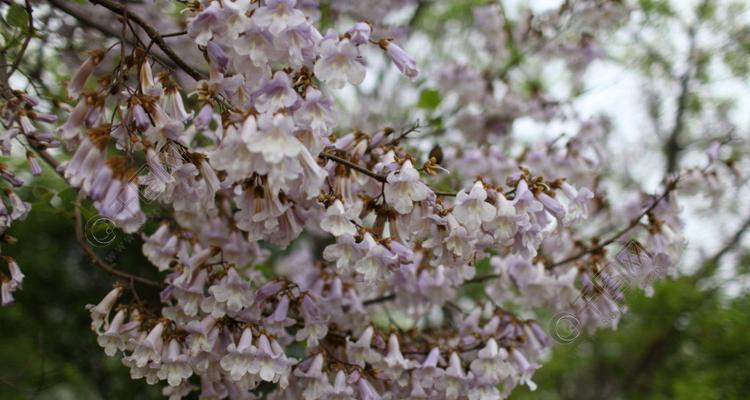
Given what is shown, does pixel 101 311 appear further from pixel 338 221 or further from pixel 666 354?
pixel 666 354

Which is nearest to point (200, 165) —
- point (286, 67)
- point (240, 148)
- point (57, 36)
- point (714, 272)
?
point (240, 148)

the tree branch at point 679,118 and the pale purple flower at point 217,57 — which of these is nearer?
the pale purple flower at point 217,57

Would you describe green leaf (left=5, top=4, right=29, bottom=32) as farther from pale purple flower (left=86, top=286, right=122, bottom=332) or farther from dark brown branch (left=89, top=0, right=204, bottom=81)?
pale purple flower (left=86, top=286, right=122, bottom=332)

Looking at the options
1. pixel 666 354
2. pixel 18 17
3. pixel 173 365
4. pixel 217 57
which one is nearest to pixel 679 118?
pixel 666 354

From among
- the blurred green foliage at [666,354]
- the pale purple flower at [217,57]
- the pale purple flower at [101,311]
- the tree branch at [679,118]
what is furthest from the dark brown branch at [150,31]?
the tree branch at [679,118]

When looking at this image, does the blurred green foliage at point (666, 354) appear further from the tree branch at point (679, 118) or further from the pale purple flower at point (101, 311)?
the pale purple flower at point (101, 311)

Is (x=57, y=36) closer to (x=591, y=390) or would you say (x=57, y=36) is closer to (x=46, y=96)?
(x=46, y=96)
